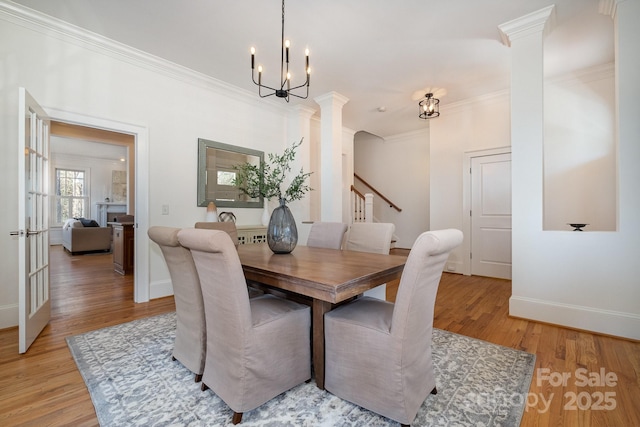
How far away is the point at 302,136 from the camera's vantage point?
473 centimetres

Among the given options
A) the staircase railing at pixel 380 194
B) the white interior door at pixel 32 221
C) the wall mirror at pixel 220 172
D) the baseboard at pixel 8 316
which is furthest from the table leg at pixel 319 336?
the staircase railing at pixel 380 194

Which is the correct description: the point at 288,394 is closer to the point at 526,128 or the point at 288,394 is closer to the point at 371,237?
the point at 371,237

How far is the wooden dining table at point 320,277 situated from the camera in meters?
1.36

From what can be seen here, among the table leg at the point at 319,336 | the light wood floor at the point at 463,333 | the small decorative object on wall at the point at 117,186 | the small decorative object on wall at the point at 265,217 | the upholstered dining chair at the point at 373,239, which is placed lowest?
the light wood floor at the point at 463,333

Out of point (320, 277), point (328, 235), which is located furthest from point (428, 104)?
point (320, 277)

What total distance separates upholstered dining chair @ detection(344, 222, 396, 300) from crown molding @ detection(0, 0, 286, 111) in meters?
2.81

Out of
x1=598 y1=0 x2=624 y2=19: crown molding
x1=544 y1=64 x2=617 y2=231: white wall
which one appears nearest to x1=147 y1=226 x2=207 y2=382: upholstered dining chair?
x1=598 y1=0 x2=624 y2=19: crown molding

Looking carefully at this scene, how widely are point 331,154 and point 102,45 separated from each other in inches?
116

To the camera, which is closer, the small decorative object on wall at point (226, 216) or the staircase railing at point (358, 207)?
the small decorative object on wall at point (226, 216)

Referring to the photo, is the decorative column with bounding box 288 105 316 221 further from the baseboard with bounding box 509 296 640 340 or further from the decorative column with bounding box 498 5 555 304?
the baseboard with bounding box 509 296 640 340

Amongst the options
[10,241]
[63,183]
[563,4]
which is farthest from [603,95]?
[63,183]

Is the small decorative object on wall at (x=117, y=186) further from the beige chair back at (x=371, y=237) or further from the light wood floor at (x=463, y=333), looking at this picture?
the beige chair back at (x=371, y=237)

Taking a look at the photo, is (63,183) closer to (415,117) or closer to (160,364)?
(160,364)

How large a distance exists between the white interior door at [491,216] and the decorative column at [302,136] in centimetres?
271
